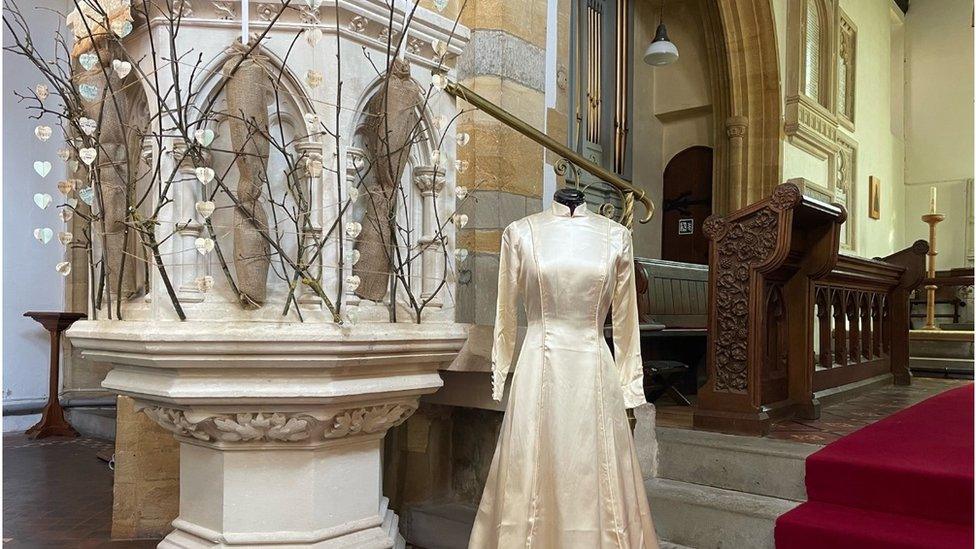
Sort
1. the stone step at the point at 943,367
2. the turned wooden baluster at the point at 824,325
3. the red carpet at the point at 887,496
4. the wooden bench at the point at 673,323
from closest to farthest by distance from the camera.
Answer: the red carpet at the point at 887,496 < the turned wooden baluster at the point at 824,325 < the wooden bench at the point at 673,323 < the stone step at the point at 943,367

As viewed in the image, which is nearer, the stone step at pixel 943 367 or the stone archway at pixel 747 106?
the stone step at pixel 943 367

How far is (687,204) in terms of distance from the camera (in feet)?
26.9

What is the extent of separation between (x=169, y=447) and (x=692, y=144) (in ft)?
22.4

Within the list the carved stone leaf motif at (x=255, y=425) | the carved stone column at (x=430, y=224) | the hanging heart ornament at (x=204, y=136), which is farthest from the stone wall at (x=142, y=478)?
the hanging heart ornament at (x=204, y=136)

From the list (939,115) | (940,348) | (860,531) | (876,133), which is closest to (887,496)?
(860,531)

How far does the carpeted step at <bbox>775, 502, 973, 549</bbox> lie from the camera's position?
2.03 metres

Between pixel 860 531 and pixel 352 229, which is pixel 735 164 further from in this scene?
pixel 352 229

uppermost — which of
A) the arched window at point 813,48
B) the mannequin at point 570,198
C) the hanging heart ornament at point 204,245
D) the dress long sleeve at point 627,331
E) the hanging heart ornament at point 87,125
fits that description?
the arched window at point 813,48

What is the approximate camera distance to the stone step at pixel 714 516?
2.33m

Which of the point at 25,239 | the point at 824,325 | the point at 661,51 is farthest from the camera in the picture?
the point at 661,51

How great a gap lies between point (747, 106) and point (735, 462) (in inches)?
225

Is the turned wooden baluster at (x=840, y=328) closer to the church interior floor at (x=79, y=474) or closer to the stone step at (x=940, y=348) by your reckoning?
the church interior floor at (x=79, y=474)

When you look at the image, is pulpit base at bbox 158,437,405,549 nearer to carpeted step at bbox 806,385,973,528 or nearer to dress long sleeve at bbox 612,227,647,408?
dress long sleeve at bbox 612,227,647,408

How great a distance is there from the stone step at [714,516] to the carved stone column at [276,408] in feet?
3.40
